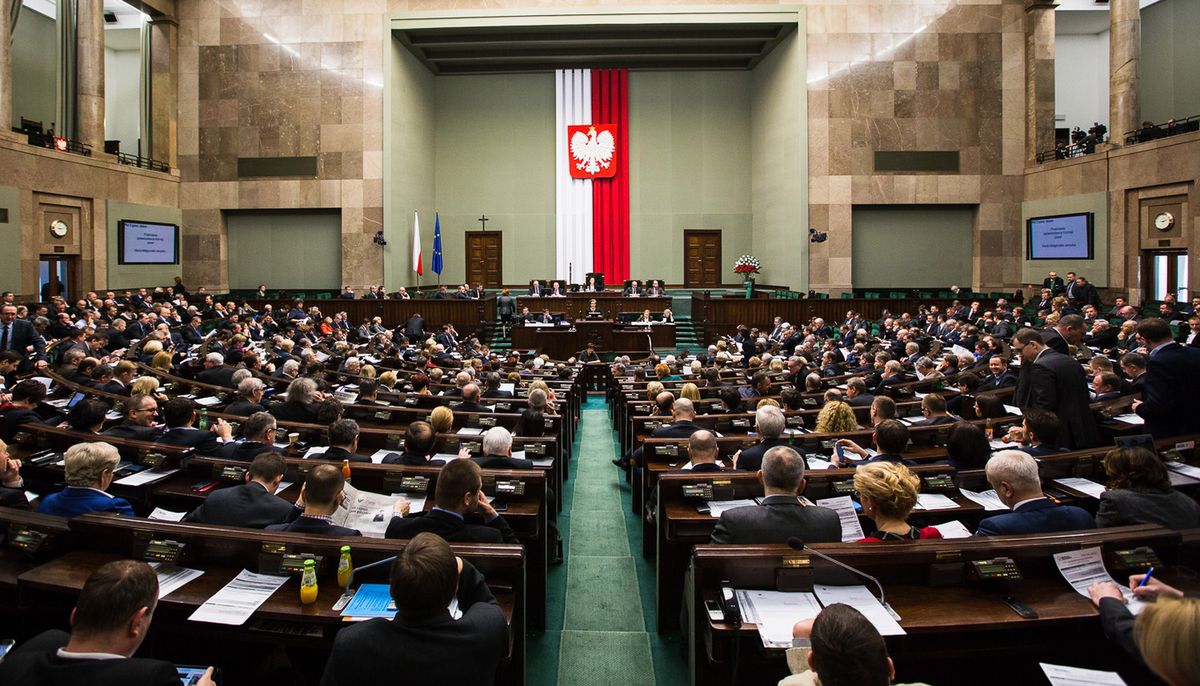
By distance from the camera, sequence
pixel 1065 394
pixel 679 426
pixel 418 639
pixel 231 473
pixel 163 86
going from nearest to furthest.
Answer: pixel 418 639, pixel 231 473, pixel 1065 394, pixel 679 426, pixel 163 86

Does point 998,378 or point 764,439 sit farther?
point 998,378

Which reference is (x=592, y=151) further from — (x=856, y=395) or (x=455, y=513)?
(x=455, y=513)

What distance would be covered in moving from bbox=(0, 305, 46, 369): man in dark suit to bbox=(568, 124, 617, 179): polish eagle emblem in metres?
16.3

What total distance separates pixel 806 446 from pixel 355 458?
3.14 m

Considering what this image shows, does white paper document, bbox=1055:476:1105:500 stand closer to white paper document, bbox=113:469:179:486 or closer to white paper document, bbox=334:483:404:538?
white paper document, bbox=334:483:404:538

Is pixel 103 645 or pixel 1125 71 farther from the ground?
pixel 1125 71

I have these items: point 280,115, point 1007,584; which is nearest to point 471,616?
point 1007,584

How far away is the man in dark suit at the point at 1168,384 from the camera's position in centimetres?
498

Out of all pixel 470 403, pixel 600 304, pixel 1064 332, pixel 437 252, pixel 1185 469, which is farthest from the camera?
pixel 437 252

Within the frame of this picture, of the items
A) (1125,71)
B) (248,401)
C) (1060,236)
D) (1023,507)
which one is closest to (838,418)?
(1023,507)

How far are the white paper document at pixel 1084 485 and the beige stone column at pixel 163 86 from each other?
76.4 ft

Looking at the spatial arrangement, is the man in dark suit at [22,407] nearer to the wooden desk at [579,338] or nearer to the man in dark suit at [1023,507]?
the man in dark suit at [1023,507]

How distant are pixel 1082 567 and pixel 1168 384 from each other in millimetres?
2868

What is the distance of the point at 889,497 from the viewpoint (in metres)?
3.14
